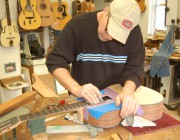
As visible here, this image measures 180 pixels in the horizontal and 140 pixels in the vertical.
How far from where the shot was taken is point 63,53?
1.47 m

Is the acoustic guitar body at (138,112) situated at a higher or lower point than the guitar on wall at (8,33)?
lower

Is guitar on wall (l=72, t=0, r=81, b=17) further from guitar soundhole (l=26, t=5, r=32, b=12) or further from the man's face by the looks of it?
the man's face

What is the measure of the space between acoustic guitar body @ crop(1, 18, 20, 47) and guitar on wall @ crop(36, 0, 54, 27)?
532mm

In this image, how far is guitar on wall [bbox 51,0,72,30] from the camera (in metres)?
4.32

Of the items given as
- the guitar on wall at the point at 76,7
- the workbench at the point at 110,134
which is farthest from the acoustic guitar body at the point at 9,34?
the workbench at the point at 110,134

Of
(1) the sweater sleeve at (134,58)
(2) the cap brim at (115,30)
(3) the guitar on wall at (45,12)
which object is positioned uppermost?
(3) the guitar on wall at (45,12)

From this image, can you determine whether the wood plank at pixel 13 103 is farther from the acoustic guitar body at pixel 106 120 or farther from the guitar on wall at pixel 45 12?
the guitar on wall at pixel 45 12

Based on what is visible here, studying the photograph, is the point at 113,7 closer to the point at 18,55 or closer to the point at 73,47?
the point at 73,47

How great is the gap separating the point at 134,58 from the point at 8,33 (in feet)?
8.50

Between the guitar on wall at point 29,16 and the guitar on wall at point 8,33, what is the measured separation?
0.51 feet

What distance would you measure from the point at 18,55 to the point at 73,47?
2549 millimetres

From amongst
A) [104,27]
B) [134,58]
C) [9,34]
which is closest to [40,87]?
[9,34]

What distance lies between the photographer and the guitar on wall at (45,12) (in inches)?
159

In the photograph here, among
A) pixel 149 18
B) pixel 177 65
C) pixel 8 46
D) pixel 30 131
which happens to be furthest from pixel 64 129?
pixel 149 18
